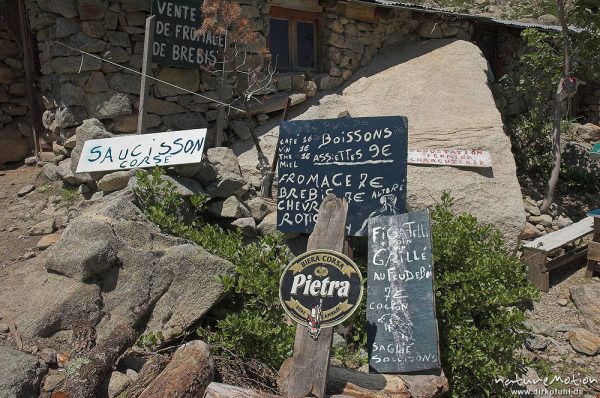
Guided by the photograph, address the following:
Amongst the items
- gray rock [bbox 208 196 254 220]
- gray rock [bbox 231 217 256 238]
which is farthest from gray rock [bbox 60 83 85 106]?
gray rock [bbox 231 217 256 238]

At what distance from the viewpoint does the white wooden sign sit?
23.2 ft

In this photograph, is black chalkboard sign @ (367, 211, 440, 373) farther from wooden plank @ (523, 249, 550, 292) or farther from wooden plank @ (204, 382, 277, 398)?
wooden plank @ (523, 249, 550, 292)

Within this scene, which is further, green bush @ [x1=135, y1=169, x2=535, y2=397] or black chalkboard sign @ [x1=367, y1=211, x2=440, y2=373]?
green bush @ [x1=135, y1=169, x2=535, y2=397]

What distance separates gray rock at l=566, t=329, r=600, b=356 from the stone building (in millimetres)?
4641

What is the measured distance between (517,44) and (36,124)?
29.2 feet

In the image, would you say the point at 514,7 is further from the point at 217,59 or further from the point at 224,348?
the point at 224,348

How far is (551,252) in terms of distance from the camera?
6.74 m

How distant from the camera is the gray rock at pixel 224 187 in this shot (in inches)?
248

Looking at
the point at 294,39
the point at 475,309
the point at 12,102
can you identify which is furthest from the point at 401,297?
the point at 12,102

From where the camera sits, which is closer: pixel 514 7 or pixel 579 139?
pixel 579 139

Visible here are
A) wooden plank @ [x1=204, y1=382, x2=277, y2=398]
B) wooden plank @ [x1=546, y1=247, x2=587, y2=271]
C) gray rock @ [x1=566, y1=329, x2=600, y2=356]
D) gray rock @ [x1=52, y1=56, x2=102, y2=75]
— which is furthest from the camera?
gray rock @ [x1=52, y1=56, x2=102, y2=75]

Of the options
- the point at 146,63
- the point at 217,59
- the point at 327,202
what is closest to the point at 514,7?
the point at 217,59

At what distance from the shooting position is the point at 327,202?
13.6 feet

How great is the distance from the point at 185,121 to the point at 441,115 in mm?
3643
